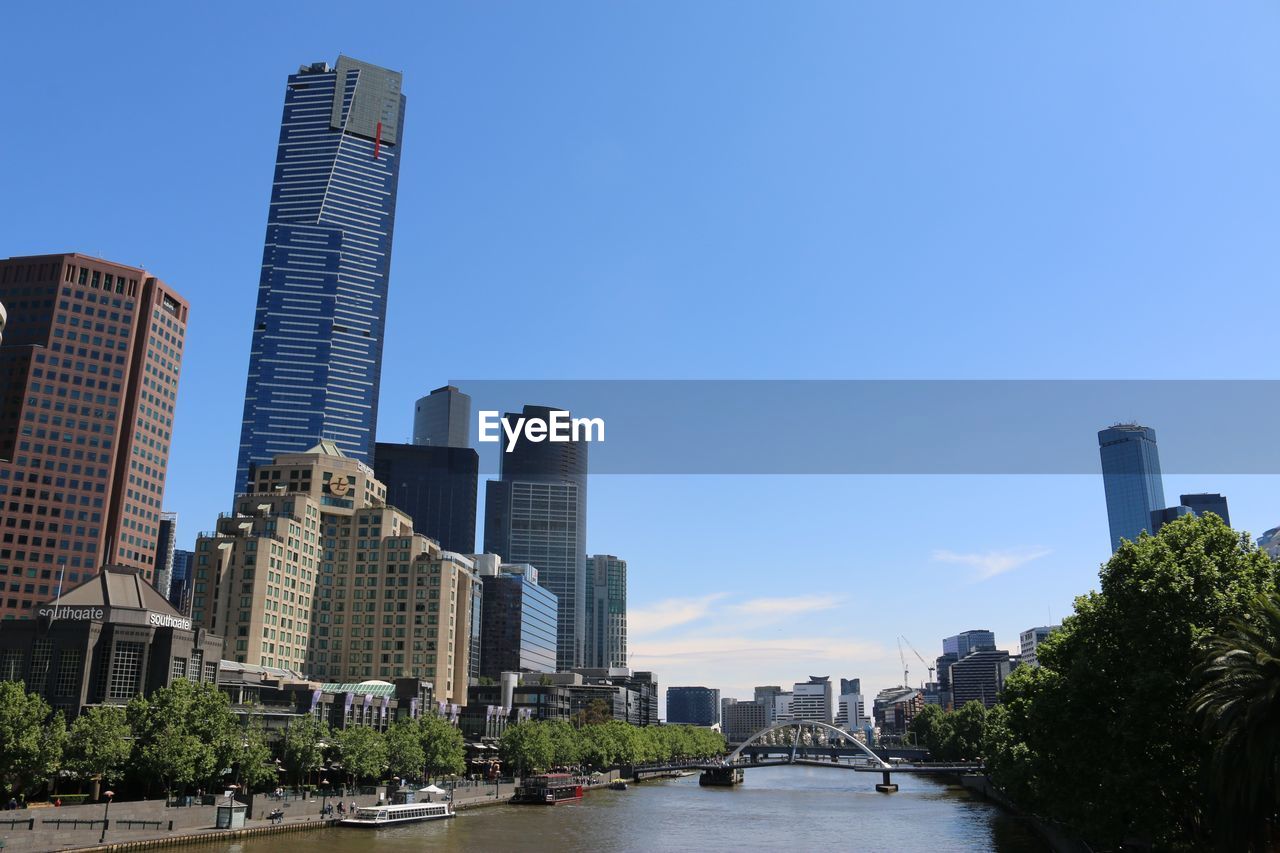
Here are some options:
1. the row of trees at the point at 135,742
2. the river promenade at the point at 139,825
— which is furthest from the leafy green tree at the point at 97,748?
the river promenade at the point at 139,825

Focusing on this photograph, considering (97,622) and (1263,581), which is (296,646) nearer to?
(97,622)

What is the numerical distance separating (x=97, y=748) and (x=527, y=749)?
9890cm

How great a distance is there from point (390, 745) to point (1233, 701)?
391 feet

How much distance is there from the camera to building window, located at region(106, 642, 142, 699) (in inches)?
4365

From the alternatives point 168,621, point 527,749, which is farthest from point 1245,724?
point 527,749

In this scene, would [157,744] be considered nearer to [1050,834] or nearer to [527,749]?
[1050,834]

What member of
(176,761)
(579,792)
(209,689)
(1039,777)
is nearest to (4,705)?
(176,761)

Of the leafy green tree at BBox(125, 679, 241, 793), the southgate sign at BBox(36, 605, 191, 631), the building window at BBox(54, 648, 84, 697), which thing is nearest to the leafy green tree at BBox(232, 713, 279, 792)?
the leafy green tree at BBox(125, 679, 241, 793)

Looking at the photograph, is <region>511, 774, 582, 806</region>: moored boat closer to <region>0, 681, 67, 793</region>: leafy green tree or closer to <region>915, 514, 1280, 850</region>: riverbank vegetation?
<region>0, 681, 67, 793</region>: leafy green tree

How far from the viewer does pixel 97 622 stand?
11156 cm

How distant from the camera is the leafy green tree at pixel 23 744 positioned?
272ft

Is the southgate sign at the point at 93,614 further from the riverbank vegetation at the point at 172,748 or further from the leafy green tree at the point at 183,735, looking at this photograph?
the leafy green tree at the point at 183,735

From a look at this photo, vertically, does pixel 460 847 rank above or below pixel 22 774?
below

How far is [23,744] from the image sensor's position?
83000mm
